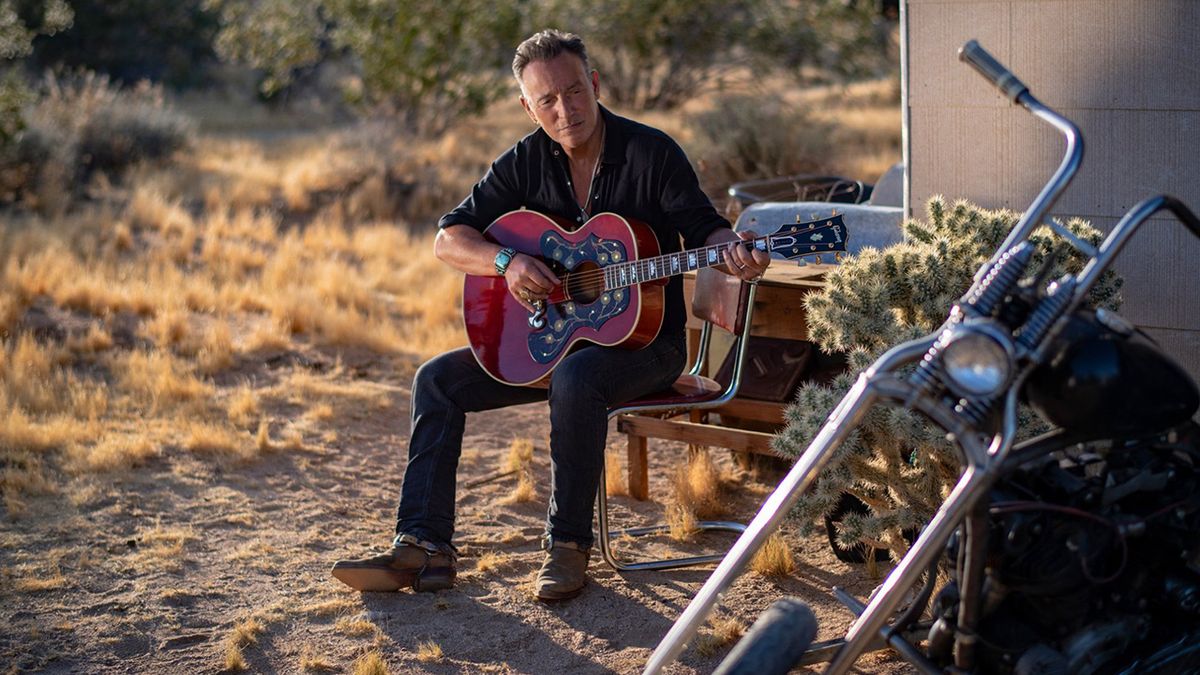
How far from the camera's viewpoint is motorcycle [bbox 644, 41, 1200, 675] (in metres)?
2.28

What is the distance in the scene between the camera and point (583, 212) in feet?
14.0

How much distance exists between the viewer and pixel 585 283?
13.6 ft

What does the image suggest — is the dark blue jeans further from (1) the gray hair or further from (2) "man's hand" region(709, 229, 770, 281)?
(1) the gray hair

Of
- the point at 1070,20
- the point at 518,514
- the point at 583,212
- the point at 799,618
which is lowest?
the point at 518,514

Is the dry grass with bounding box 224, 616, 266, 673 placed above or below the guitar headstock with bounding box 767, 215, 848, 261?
below

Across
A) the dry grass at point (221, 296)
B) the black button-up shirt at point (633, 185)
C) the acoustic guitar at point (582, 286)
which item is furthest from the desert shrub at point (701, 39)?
the acoustic guitar at point (582, 286)

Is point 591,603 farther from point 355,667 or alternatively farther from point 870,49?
point 870,49

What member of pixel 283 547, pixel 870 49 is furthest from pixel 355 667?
pixel 870 49

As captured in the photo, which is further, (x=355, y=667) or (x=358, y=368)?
(x=358, y=368)

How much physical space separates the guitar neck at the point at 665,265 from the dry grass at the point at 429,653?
47.3 inches

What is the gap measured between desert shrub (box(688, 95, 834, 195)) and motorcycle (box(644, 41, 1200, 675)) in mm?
7059

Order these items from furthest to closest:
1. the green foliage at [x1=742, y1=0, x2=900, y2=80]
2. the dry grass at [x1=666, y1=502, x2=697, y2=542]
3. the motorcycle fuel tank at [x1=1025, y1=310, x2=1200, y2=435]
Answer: the green foliage at [x1=742, y1=0, x2=900, y2=80]
the dry grass at [x1=666, y1=502, x2=697, y2=542]
the motorcycle fuel tank at [x1=1025, y1=310, x2=1200, y2=435]

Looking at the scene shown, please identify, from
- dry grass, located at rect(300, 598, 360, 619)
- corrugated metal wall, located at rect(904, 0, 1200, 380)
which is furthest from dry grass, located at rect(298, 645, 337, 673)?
corrugated metal wall, located at rect(904, 0, 1200, 380)

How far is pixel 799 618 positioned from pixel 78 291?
6.67m
